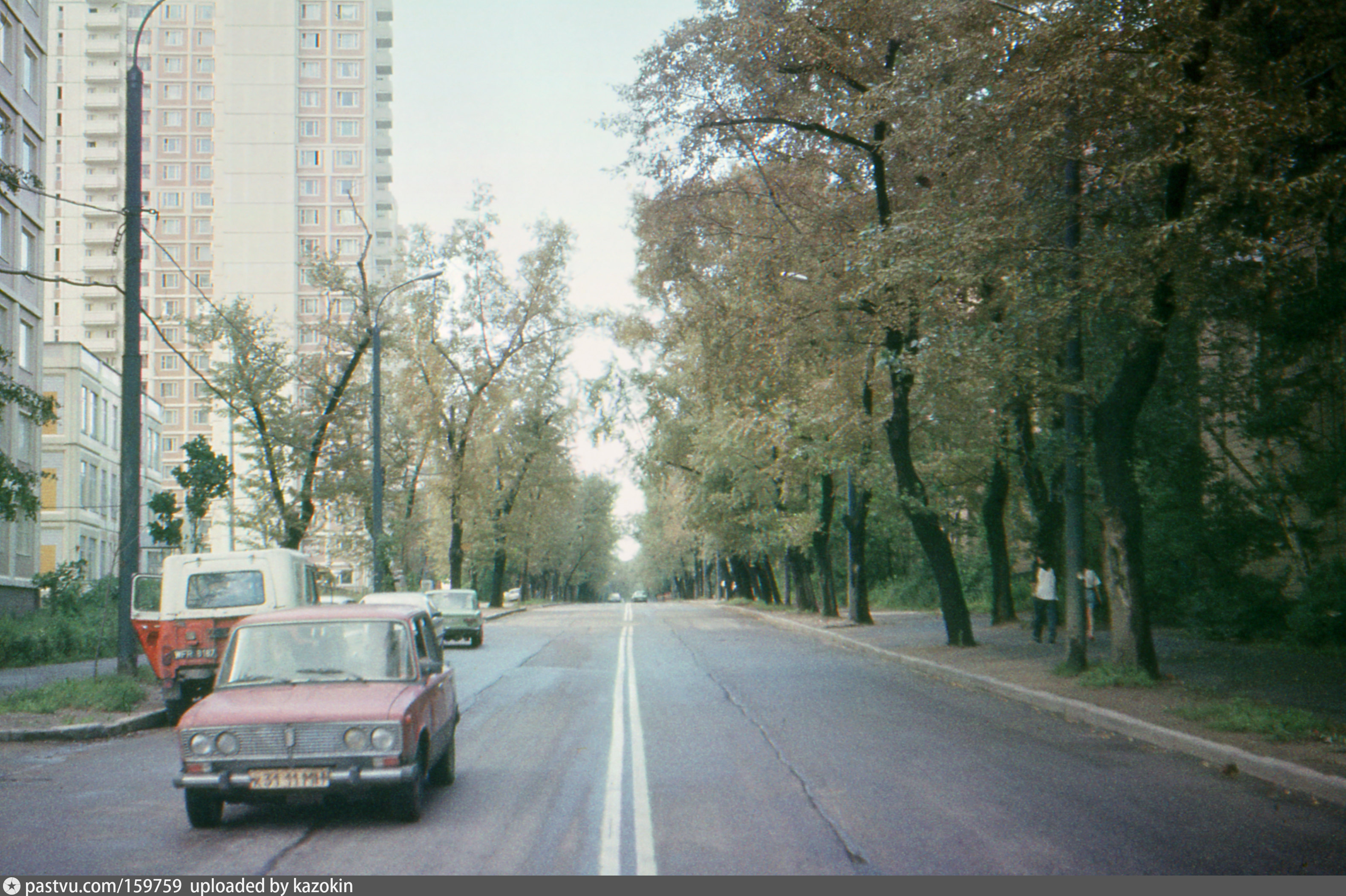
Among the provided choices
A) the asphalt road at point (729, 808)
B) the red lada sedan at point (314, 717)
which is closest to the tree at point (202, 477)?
the asphalt road at point (729, 808)

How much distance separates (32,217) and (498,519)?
24.5 m

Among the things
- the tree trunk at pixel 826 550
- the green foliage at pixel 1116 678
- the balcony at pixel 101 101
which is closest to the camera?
the green foliage at pixel 1116 678

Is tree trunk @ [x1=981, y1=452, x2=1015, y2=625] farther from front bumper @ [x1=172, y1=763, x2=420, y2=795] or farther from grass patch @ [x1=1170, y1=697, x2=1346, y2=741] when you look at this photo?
front bumper @ [x1=172, y1=763, x2=420, y2=795]

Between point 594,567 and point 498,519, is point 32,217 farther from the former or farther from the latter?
point 594,567

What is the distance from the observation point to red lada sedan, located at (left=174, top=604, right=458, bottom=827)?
7684mm

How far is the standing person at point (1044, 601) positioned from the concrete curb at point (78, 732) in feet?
51.2

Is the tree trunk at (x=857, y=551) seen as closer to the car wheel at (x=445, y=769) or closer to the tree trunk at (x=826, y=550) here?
the tree trunk at (x=826, y=550)

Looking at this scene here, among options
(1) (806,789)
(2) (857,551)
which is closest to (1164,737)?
(1) (806,789)

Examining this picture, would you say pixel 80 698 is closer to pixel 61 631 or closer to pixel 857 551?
pixel 61 631

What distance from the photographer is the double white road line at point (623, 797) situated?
6.80 meters

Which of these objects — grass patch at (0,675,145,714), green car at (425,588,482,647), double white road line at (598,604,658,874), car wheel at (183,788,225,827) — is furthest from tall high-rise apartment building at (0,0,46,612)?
car wheel at (183,788,225,827)

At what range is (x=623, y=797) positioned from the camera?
891cm

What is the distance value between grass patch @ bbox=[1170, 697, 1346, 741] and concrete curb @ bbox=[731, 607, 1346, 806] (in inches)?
20.7

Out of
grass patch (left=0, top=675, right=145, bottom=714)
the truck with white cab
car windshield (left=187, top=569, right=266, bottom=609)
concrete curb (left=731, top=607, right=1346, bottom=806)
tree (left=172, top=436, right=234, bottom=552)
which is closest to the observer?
concrete curb (left=731, top=607, right=1346, bottom=806)
